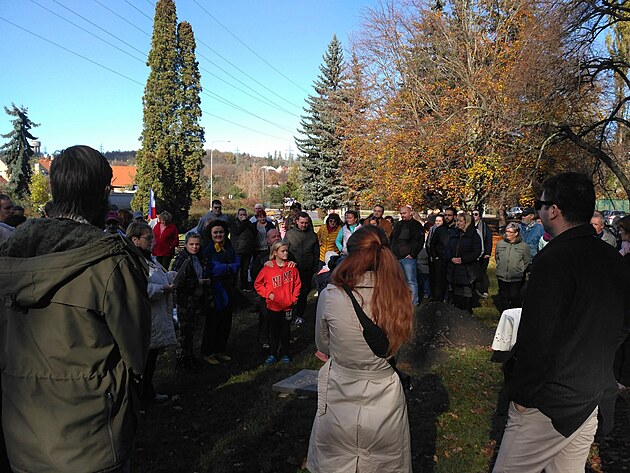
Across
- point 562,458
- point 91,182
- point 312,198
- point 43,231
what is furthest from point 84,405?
point 312,198

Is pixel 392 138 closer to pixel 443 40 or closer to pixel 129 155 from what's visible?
pixel 443 40

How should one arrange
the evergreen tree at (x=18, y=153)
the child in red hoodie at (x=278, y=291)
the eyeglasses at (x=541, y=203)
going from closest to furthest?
the eyeglasses at (x=541, y=203) < the child in red hoodie at (x=278, y=291) < the evergreen tree at (x=18, y=153)

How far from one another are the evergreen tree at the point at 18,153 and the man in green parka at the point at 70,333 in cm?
5407

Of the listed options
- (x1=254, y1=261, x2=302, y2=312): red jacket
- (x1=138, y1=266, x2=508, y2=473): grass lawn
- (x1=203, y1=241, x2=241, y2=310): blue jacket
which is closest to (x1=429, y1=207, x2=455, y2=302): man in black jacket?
(x1=138, y1=266, x2=508, y2=473): grass lawn

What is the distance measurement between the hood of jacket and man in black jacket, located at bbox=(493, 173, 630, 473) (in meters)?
1.92

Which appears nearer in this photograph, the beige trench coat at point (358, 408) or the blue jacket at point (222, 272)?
the beige trench coat at point (358, 408)

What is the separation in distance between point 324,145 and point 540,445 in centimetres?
3881

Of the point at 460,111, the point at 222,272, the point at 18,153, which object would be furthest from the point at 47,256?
the point at 18,153

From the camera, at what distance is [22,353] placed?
1.98 m

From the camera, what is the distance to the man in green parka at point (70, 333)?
6.22 feet

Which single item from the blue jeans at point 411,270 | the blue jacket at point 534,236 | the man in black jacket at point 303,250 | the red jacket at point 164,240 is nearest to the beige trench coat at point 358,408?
the man in black jacket at point 303,250

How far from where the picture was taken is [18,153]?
49.8 m

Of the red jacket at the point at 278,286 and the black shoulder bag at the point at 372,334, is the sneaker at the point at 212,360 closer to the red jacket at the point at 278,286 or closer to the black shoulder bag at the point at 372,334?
the red jacket at the point at 278,286

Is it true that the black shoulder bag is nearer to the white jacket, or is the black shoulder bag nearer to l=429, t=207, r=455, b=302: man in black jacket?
the white jacket
